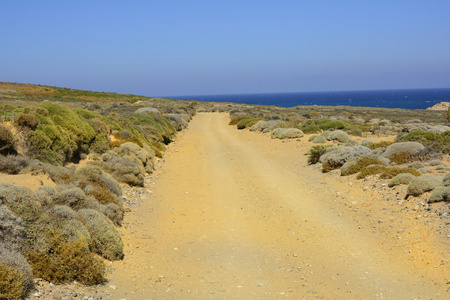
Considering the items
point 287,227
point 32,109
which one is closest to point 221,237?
point 287,227

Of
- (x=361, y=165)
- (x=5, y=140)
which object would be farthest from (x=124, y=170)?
(x=361, y=165)

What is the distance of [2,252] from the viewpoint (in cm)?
497

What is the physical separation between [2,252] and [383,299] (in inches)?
230

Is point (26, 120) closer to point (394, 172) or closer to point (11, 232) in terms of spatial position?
point (11, 232)

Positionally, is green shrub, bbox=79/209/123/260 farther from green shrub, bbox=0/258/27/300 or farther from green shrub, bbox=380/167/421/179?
green shrub, bbox=380/167/421/179

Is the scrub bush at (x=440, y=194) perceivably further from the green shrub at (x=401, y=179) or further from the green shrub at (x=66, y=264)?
the green shrub at (x=66, y=264)

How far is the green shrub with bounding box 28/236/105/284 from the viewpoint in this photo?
214 inches

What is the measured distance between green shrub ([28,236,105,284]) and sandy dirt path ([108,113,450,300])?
17.2 inches

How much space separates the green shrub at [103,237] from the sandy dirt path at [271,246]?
10.8 inches

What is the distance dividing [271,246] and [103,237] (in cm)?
363

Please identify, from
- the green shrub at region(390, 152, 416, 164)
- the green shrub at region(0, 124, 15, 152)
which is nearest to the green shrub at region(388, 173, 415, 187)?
the green shrub at region(390, 152, 416, 164)

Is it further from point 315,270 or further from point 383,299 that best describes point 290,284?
point 383,299

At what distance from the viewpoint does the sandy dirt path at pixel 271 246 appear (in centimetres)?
618

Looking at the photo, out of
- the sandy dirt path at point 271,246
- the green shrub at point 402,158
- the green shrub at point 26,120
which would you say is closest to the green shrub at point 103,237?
the sandy dirt path at point 271,246
